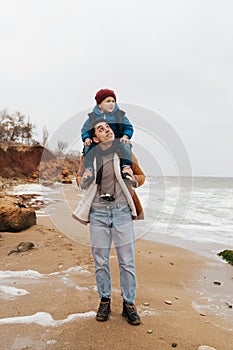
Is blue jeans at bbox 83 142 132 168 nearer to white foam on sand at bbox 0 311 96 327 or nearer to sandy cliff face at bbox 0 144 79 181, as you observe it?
white foam on sand at bbox 0 311 96 327

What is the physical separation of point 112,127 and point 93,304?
70.9 inches

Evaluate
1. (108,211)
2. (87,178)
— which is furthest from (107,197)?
(87,178)

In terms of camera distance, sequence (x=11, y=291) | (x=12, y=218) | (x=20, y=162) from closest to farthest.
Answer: (x=11, y=291) → (x=12, y=218) → (x=20, y=162)

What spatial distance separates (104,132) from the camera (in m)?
2.79

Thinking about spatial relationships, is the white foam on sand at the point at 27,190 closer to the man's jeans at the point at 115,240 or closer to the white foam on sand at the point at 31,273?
the white foam on sand at the point at 31,273

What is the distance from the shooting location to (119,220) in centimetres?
284

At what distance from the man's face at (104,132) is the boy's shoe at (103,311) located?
1501 mm

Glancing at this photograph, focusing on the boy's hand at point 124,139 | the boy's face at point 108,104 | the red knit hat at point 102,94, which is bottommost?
the boy's hand at point 124,139

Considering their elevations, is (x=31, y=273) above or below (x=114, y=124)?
below

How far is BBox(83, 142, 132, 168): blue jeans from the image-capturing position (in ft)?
9.24

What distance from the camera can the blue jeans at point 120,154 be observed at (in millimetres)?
2816

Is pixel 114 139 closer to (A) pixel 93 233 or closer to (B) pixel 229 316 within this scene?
(A) pixel 93 233

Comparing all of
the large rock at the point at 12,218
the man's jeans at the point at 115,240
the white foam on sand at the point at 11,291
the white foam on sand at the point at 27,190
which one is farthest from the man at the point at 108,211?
the white foam on sand at the point at 27,190

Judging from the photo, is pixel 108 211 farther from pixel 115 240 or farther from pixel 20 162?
pixel 20 162
